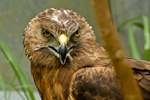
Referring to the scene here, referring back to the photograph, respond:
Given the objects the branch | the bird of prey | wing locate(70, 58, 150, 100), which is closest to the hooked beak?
the bird of prey

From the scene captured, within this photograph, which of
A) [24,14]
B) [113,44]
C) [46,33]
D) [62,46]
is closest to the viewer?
[113,44]

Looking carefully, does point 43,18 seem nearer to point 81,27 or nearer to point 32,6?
point 81,27

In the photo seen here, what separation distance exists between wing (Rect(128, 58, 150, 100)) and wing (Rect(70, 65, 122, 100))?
0.33 ft

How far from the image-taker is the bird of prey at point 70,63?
0.92 m

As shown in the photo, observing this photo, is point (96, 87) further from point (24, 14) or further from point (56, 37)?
point (24, 14)

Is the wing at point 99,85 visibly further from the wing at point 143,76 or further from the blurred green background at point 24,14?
the blurred green background at point 24,14

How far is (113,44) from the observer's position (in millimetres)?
341

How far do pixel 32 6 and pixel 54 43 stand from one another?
82.0 inches

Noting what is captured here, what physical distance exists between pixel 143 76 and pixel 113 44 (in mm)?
668

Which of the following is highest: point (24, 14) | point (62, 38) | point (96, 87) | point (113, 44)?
point (24, 14)

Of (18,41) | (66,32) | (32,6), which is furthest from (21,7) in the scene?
(66,32)

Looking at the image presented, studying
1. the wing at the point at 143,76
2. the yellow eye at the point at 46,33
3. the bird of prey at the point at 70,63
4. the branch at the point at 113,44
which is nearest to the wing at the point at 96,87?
the bird of prey at the point at 70,63

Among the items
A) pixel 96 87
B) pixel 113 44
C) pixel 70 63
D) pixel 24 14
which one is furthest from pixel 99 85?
pixel 24 14

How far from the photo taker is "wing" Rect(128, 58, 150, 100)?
0.92m
